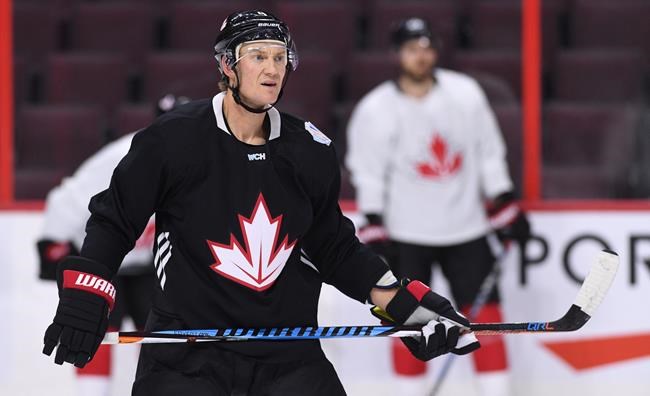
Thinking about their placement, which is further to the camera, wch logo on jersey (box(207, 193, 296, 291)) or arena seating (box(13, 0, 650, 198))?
arena seating (box(13, 0, 650, 198))

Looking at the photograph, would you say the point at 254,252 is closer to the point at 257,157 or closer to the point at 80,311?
the point at 257,157

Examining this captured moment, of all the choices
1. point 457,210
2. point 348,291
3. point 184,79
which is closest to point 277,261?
point 348,291

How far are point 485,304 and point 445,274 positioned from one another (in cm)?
16

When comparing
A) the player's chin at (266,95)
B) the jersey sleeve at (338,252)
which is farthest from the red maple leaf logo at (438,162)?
the player's chin at (266,95)

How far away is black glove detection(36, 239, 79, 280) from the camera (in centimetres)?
398

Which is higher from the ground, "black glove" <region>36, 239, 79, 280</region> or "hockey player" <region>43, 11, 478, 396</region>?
"hockey player" <region>43, 11, 478, 396</region>

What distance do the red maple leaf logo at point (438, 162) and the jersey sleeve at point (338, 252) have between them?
1574 millimetres

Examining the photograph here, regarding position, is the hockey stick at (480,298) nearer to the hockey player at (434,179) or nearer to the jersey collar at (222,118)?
the hockey player at (434,179)

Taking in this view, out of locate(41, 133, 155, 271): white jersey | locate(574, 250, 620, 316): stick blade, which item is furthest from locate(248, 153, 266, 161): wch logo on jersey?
locate(41, 133, 155, 271): white jersey

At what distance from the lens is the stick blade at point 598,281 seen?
8.77 ft

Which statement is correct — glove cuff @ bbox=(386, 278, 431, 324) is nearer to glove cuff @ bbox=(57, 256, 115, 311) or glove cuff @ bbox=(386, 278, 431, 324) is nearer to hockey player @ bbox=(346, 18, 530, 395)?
glove cuff @ bbox=(57, 256, 115, 311)

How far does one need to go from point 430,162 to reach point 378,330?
170 cm

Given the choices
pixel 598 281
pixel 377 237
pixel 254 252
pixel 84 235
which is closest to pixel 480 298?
pixel 377 237

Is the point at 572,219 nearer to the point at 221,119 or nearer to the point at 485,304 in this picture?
the point at 485,304
